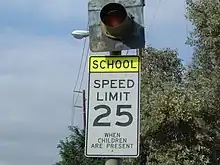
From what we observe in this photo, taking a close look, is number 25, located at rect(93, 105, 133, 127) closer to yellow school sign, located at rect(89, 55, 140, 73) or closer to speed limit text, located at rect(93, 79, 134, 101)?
speed limit text, located at rect(93, 79, 134, 101)

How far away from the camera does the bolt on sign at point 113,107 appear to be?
698cm

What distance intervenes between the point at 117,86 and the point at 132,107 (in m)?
0.29

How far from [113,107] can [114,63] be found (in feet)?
1.60

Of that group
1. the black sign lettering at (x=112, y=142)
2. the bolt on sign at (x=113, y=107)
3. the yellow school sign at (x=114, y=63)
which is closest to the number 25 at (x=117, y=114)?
the bolt on sign at (x=113, y=107)

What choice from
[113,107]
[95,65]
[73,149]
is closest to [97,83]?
[95,65]

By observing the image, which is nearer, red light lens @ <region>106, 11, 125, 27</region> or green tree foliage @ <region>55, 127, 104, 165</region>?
red light lens @ <region>106, 11, 125, 27</region>

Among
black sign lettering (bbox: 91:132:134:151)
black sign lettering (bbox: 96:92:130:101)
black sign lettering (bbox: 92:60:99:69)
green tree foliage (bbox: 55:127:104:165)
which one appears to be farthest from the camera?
green tree foliage (bbox: 55:127:104:165)

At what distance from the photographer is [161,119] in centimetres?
2331

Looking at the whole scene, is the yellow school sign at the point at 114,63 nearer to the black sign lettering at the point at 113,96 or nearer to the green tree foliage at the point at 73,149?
the black sign lettering at the point at 113,96

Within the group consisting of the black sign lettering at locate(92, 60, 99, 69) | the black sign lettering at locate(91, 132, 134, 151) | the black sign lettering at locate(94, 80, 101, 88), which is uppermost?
the black sign lettering at locate(92, 60, 99, 69)

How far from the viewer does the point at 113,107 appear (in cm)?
709

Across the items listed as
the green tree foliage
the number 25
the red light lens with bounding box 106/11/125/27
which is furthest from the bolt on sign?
the green tree foliage

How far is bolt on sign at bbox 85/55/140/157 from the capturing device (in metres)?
6.98

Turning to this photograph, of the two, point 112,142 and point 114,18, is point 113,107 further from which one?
point 114,18
